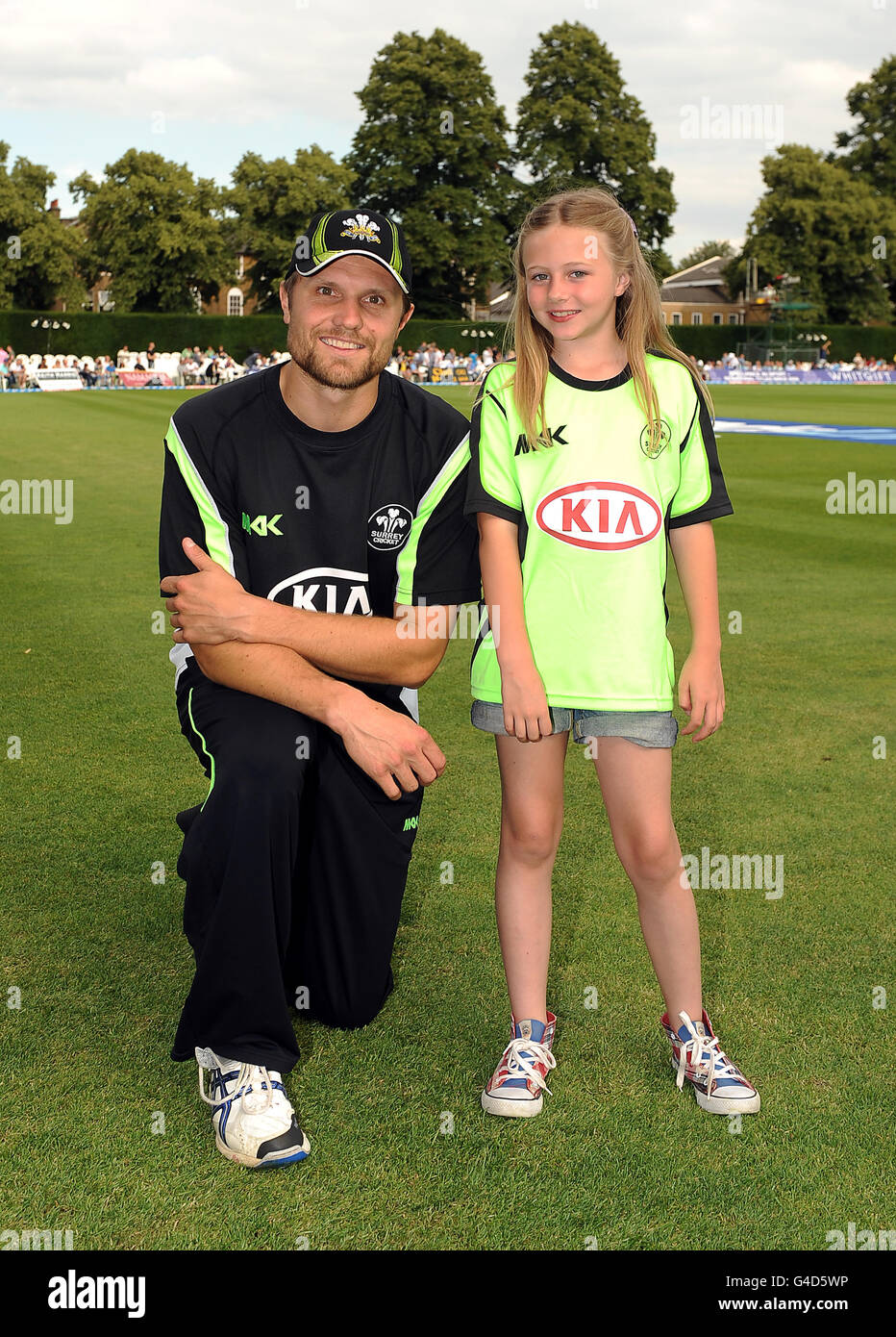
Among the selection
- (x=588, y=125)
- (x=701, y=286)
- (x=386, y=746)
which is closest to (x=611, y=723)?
(x=386, y=746)

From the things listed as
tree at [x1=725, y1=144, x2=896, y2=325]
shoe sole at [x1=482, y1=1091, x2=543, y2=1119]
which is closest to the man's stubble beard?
shoe sole at [x1=482, y1=1091, x2=543, y2=1119]

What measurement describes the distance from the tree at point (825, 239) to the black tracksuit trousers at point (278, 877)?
81.0 metres

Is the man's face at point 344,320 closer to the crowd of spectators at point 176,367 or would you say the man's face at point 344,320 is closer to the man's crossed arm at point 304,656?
the man's crossed arm at point 304,656

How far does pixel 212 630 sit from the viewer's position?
3.34m

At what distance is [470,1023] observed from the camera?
142 inches

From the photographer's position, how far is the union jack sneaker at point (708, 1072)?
3.16 m

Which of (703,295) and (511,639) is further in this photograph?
(703,295)

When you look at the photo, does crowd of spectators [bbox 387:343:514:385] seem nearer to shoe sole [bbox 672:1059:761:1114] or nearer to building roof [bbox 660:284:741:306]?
shoe sole [bbox 672:1059:761:1114]

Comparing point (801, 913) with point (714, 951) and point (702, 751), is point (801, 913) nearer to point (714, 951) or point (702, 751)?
point (714, 951)

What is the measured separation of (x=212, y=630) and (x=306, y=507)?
1.43ft

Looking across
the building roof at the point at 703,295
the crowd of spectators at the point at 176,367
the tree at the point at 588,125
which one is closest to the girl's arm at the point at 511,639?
the crowd of spectators at the point at 176,367

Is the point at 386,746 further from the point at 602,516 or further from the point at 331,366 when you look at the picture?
the point at 331,366

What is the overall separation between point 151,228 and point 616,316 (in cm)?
6954

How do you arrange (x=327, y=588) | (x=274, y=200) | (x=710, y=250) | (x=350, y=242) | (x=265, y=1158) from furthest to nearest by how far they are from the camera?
(x=710, y=250), (x=274, y=200), (x=327, y=588), (x=350, y=242), (x=265, y=1158)
